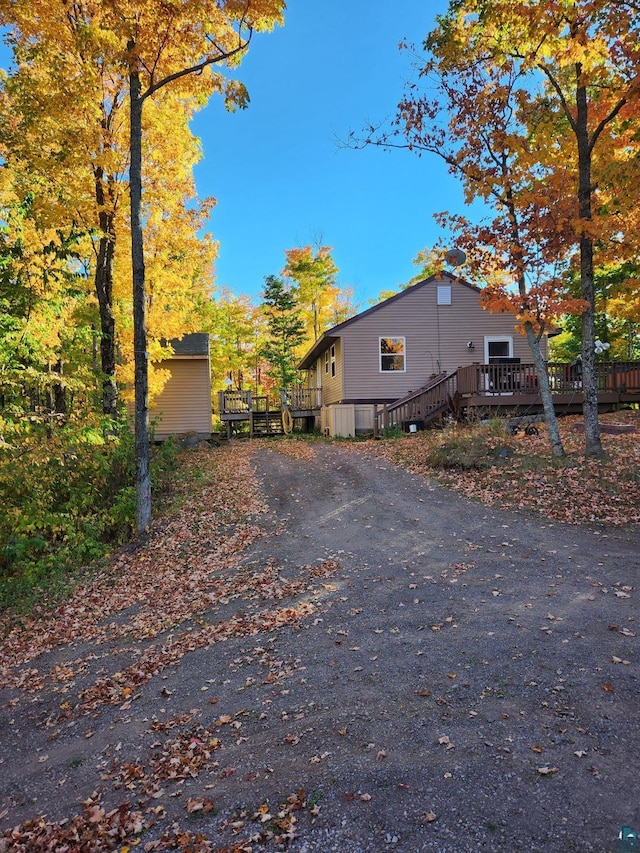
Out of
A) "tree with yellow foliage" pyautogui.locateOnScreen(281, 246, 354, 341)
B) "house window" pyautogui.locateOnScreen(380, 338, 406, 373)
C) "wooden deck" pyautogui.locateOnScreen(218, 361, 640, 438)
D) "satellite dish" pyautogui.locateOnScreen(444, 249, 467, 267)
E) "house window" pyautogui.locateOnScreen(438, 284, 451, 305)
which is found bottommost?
"wooden deck" pyautogui.locateOnScreen(218, 361, 640, 438)

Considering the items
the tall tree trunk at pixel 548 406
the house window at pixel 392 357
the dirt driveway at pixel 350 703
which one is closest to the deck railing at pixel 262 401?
the house window at pixel 392 357

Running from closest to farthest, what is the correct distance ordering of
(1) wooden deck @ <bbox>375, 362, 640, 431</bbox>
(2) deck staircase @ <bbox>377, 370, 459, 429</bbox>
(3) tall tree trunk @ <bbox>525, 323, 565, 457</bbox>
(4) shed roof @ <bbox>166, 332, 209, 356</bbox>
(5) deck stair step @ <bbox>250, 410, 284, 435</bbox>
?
(3) tall tree trunk @ <bbox>525, 323, 565, 457</bbox> < (1) wooden deck @ <bbox>375, 362, 640, 431</bbox> < (2) deck staircase @ <bbox>377, 370, 459, 429</bbox> < (4) shed roof @ <bbox>166, 332, 209, 356</bbox> < (5) deck stair step @ <bbox>250, 410, 284, 435</bbox>

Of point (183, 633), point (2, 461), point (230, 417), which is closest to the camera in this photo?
point (183, 633)

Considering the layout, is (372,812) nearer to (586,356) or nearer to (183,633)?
(183,633)

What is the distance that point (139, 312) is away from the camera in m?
9.11

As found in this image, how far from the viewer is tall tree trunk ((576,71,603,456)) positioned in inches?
391

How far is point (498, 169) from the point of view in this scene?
10.5 m

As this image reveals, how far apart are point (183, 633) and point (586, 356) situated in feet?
30.2

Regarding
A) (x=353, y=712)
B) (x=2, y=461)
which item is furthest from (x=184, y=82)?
(x=353, y=712)

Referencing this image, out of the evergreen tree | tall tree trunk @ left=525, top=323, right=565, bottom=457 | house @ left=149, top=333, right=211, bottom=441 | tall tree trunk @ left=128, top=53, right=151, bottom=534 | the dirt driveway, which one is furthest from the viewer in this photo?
the evergreen tree

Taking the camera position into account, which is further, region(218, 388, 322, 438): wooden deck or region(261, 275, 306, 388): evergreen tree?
region(261, 275, 306, 388): evergreen tree

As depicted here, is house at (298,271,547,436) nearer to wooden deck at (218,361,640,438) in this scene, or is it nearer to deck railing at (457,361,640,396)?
wooden deck at (218,361,640,438)

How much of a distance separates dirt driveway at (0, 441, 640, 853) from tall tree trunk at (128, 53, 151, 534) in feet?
6.53

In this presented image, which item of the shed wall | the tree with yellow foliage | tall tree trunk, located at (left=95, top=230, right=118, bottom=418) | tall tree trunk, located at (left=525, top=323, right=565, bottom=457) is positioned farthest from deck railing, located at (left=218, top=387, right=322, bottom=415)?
tall tree trunk, located at (left=525, top=323, right=565, bottom=457)
